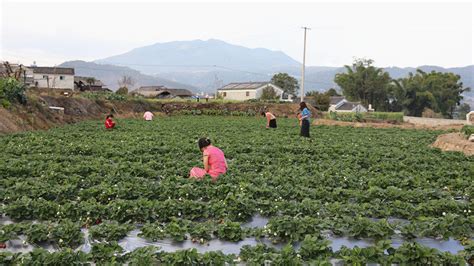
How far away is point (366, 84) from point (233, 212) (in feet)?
239

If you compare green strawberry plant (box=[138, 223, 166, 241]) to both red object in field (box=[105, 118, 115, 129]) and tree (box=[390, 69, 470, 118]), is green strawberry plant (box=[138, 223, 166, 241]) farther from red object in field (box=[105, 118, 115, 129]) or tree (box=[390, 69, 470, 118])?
tree (box=[390, 69, 470, 118])

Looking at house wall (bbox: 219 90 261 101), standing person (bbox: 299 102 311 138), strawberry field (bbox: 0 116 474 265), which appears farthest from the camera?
house wall (bbox: 219 90 261 101)

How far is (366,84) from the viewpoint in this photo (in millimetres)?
75375

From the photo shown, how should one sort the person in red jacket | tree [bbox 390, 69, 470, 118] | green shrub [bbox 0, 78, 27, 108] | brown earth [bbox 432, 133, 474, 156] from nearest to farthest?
brown earth [bbox 432, 133, 474, 156], the person in red jacket, green shrub [bbox 0, 78, 27, 108], tree [bbox 390, 69, 470, 118]

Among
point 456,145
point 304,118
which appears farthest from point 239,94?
point 456,145

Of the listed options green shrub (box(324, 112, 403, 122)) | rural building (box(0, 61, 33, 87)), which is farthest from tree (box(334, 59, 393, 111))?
rural building (box(0, 61, 33, 87))

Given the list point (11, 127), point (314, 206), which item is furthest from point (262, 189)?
point (11, 127)

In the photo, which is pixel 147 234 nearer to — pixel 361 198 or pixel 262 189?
pixel 262 189

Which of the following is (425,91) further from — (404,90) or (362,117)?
(362,117)

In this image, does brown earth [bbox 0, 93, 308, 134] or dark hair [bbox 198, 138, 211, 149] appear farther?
brown earth [bbox 0, 93, 308, 134]

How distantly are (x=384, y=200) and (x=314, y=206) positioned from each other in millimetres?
1635

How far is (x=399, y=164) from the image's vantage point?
444 inches

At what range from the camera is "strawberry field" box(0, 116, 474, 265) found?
4824 millimetres

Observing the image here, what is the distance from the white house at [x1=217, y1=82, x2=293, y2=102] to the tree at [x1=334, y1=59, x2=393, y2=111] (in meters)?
11.0
